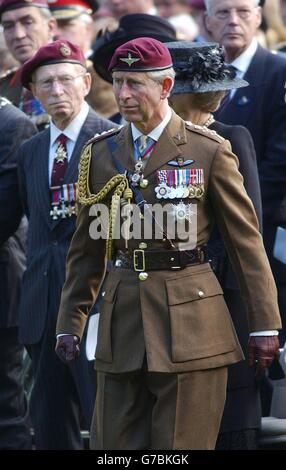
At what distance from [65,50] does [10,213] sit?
969mm

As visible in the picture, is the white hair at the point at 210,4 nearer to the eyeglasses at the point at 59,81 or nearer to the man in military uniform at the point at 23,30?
the eyeglasses at the point at 59,81

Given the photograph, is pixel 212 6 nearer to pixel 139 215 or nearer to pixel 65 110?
pixel 65 110

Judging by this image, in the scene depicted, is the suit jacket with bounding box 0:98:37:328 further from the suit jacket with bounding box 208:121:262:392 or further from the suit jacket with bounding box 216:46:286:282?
the suit jacket with bounding box 208:121:262:392

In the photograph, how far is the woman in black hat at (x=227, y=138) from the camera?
6828mm

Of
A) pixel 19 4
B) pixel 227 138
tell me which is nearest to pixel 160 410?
pixel 227 138

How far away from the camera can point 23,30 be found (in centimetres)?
964

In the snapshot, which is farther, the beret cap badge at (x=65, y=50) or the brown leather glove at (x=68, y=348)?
the beret cap badge at (x=65, y=50)

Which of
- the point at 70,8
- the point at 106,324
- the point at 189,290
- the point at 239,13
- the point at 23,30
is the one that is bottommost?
the point at 106,324

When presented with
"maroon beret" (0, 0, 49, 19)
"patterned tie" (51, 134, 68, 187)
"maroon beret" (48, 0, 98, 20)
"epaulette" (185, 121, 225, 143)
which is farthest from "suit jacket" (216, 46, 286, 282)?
"maroon beret" (48, 0, 98, 20)

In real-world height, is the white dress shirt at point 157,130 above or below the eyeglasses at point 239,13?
below

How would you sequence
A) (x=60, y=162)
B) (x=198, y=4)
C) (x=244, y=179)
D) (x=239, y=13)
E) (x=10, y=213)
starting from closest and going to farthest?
(x=244, y=179)
(x=60, y=162)
(x=10, y=213)
(x=239, y=13)
(x=198, y=4)

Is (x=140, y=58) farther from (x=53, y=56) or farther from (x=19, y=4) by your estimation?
(x=19, y=4)

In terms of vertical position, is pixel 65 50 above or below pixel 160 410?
above

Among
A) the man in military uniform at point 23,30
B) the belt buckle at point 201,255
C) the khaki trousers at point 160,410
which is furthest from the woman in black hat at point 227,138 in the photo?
the man in military uniform at point 23,30
